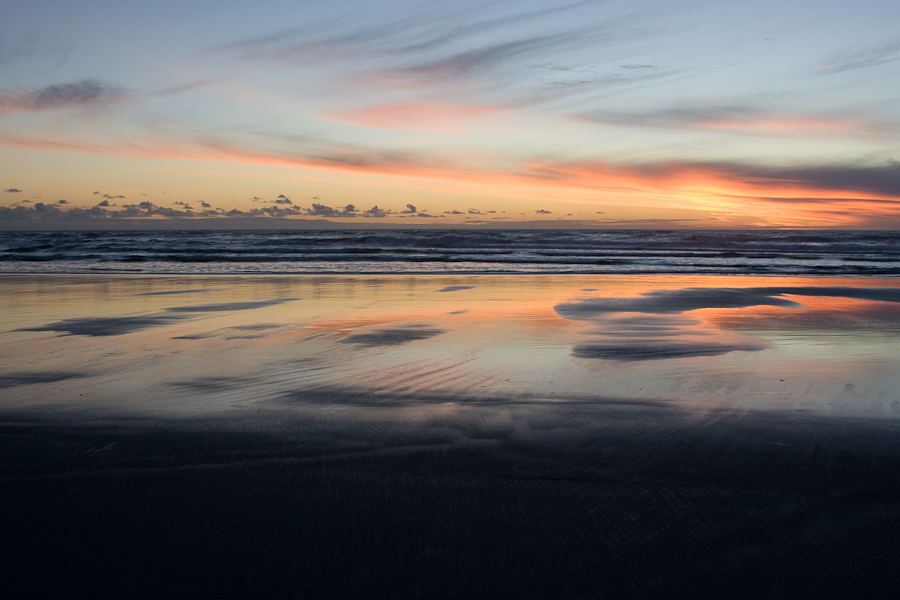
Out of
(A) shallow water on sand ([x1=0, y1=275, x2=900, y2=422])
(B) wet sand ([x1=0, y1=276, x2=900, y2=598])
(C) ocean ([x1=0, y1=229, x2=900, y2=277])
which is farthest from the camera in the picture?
(C) ocean ([x1=0, y1=229, x2=900, y2=277])

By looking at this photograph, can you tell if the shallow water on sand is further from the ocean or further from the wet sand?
the ocean

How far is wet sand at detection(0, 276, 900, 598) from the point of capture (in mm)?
2076

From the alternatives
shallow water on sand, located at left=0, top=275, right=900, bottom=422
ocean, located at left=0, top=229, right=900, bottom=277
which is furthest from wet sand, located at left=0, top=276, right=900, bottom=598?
ocean, located at left=0, top=229, right=900, bottom=277

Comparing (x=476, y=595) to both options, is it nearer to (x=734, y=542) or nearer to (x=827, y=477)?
(x=734, y=542)

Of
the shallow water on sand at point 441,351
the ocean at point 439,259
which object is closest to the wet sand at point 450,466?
the shallow water on sand at point 441,351

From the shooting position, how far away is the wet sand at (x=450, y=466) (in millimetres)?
2076

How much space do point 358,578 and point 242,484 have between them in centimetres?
93

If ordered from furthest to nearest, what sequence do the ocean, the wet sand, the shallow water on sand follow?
1. the ocean
2. the shallow water on sand
3. the wet sand

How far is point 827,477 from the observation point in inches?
108

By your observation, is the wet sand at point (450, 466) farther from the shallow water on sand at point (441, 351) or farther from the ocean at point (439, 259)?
the ocean at point (439, 259)

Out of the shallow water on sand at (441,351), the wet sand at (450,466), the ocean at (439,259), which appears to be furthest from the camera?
the ocean at (439,259)

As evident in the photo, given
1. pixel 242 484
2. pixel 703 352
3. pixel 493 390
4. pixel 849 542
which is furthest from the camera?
pixel 703 352

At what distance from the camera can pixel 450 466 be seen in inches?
113

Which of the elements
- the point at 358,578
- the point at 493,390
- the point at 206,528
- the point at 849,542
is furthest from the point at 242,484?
the point at 849,542
